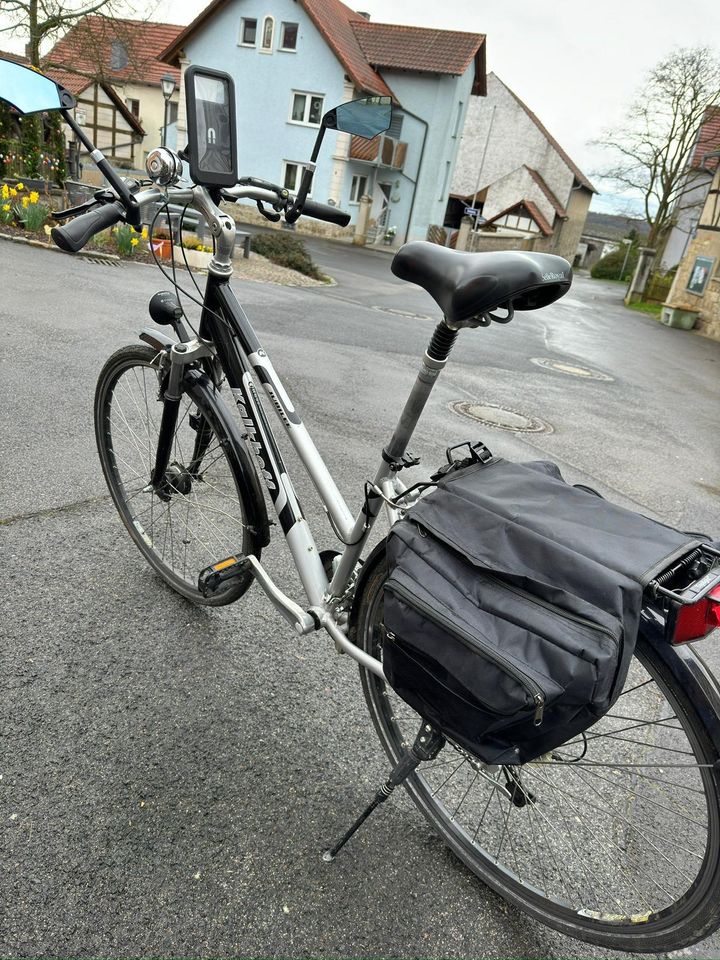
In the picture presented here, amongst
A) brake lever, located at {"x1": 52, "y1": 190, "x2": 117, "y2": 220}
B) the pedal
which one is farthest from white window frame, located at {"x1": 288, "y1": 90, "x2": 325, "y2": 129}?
the pedal

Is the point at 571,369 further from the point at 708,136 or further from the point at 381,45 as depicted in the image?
the point at 381,45

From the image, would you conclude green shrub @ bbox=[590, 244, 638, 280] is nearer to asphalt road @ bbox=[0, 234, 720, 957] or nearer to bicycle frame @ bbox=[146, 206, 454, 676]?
asphalt road @ bbox=[0, 234, 720, 957]

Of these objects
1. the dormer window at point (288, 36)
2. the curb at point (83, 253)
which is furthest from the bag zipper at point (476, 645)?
the dormer window at point (288, 36)

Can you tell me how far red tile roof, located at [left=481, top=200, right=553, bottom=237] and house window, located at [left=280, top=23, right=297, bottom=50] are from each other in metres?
18.5

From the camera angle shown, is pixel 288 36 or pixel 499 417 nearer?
pixel 499 417

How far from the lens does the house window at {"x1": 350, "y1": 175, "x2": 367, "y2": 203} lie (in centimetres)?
3475

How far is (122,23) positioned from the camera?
20672 millimetres

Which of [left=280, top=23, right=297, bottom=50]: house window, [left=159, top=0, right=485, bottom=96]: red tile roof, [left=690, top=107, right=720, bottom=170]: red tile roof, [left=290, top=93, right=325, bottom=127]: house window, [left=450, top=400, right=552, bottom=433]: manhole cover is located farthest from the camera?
[left=290, top=93, right=325, bottom=127]: house window

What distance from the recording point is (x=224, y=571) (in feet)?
8.39

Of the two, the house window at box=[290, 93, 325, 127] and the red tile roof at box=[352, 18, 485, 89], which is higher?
the red tile roof at box=[352, 18, 485, 89]

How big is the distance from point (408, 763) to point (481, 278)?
127 cm

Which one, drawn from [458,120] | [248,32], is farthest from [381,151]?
[248,32]

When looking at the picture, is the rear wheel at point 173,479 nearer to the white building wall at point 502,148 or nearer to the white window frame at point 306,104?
the white window frame at point 306,104

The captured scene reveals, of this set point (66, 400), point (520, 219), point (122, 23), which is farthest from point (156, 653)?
point (520, 219)
